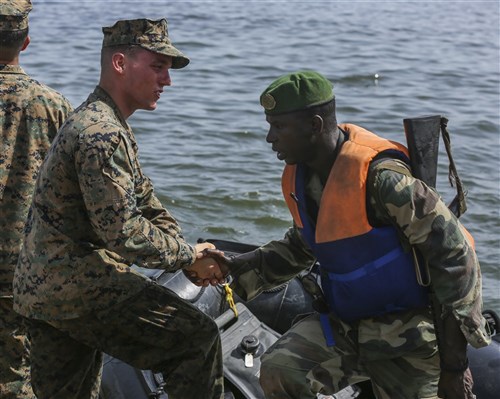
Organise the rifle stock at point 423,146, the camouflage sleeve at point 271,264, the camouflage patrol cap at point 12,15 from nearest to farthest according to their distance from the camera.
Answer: the rifle stock at point 423,146 < the camouflage sleeve at point 271,264 < the camouflage patrol cap at point 12,15

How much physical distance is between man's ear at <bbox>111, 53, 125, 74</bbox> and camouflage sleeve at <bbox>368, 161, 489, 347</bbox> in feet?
4.05

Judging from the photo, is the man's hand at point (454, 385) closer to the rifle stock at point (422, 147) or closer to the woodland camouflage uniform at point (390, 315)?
the woodland camouflage uniform at point (390, 315)

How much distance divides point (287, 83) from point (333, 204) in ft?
1.81

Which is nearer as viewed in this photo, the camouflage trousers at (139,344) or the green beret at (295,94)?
the green beret at (295,94)

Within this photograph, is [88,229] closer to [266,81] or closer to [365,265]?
[365,265]

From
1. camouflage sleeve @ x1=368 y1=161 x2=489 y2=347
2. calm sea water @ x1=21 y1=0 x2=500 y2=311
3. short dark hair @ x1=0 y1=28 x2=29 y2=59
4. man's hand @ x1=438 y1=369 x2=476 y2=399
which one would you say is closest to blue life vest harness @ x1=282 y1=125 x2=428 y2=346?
camouflage sleeve @ x1=368 y1=161 x2=489 y2=347

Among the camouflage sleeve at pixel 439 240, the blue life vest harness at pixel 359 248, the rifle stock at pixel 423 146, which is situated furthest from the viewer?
the rifle stock at pixel 423 146

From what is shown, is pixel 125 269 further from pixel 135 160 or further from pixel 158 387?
pixel 158 387

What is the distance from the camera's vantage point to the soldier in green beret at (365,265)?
13.5 feet

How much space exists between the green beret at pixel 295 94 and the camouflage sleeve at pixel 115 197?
2.14 ft

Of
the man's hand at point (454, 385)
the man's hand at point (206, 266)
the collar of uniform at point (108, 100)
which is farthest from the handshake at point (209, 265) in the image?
the man's hand at point (454, 385)

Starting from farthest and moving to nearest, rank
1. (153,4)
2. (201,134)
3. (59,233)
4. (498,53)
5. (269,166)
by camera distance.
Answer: (153,4) → (498,53) → (201,134) → (269,166) → (59,233)

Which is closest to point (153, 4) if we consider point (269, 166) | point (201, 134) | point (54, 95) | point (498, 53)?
point (498, 53)

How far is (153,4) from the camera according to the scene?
22.0m
